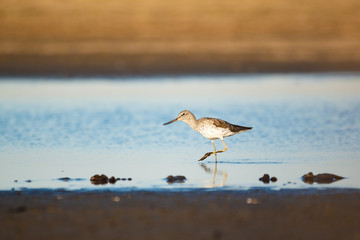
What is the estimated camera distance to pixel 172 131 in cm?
1337

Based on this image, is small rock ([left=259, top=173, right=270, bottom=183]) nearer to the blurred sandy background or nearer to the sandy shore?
the sandy shore

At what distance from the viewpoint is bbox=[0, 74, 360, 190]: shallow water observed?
9266 mm

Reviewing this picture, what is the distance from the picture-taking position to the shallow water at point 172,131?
9266 millimetres

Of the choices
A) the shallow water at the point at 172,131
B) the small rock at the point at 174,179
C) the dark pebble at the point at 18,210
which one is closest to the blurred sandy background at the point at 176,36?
the shallow water at the point at 172,131

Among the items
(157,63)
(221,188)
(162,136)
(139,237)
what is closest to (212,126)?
(162,136)

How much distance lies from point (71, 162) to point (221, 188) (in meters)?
2.94

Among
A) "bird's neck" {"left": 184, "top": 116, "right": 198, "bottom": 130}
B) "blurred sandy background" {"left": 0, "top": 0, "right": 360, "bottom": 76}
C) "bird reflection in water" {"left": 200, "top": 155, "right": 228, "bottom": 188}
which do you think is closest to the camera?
"bird reflection in water" {"left": 200, "top": 155, "right": 228, "bottom": 188}

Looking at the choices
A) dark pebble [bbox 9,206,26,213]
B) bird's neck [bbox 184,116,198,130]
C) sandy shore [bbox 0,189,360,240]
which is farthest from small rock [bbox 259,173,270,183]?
dark pebble [bbox 9,206,26,213]

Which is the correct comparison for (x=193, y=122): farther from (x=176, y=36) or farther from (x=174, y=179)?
Result: (x=176, y=36)

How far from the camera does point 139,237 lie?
613 centimetres

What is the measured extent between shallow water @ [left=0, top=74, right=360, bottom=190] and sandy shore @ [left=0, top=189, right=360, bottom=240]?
2.12ft

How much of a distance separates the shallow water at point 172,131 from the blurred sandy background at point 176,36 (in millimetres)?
1774

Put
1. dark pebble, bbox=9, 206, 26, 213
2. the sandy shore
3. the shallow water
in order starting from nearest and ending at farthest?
the sandy shore < dark pebble, bbox=9, 206, 26, 213 < the shallow water

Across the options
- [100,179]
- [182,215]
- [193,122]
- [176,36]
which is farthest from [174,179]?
[176,36]
